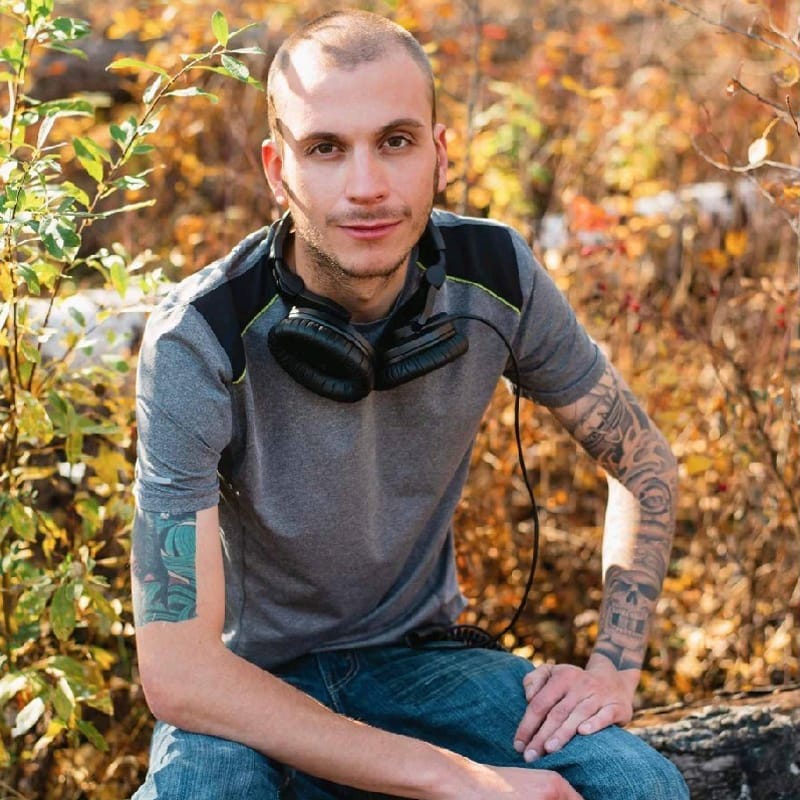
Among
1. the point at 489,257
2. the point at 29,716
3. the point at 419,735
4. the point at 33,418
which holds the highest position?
the point at 489,257

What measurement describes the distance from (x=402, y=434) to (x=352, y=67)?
0.80m

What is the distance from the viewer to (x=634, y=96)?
23.6 ft

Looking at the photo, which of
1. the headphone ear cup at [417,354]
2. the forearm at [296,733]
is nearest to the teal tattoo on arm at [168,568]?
the forearm at [296,733]

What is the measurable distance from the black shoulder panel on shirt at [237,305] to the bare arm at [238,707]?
33cm

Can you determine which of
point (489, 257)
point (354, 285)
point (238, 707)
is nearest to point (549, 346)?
point (489, 257)

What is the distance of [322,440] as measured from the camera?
2.65m

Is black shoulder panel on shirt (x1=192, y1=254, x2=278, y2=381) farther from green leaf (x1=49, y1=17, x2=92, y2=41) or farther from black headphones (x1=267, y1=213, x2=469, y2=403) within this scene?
green leaf (x1=49, y1=17, x2=92, y2=41)

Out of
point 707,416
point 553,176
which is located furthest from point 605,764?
point 553,176

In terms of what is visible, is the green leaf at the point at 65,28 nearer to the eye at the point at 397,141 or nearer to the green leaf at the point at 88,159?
the green leaf at the point at 88,159

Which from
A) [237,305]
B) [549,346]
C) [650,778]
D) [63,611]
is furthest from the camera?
[549,346]

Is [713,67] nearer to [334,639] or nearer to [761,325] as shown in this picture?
[761,325]

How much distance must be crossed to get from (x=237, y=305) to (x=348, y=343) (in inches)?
10.0

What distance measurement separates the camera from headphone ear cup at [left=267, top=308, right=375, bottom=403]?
97.4 inches

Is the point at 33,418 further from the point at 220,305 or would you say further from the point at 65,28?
the point at 65,28
